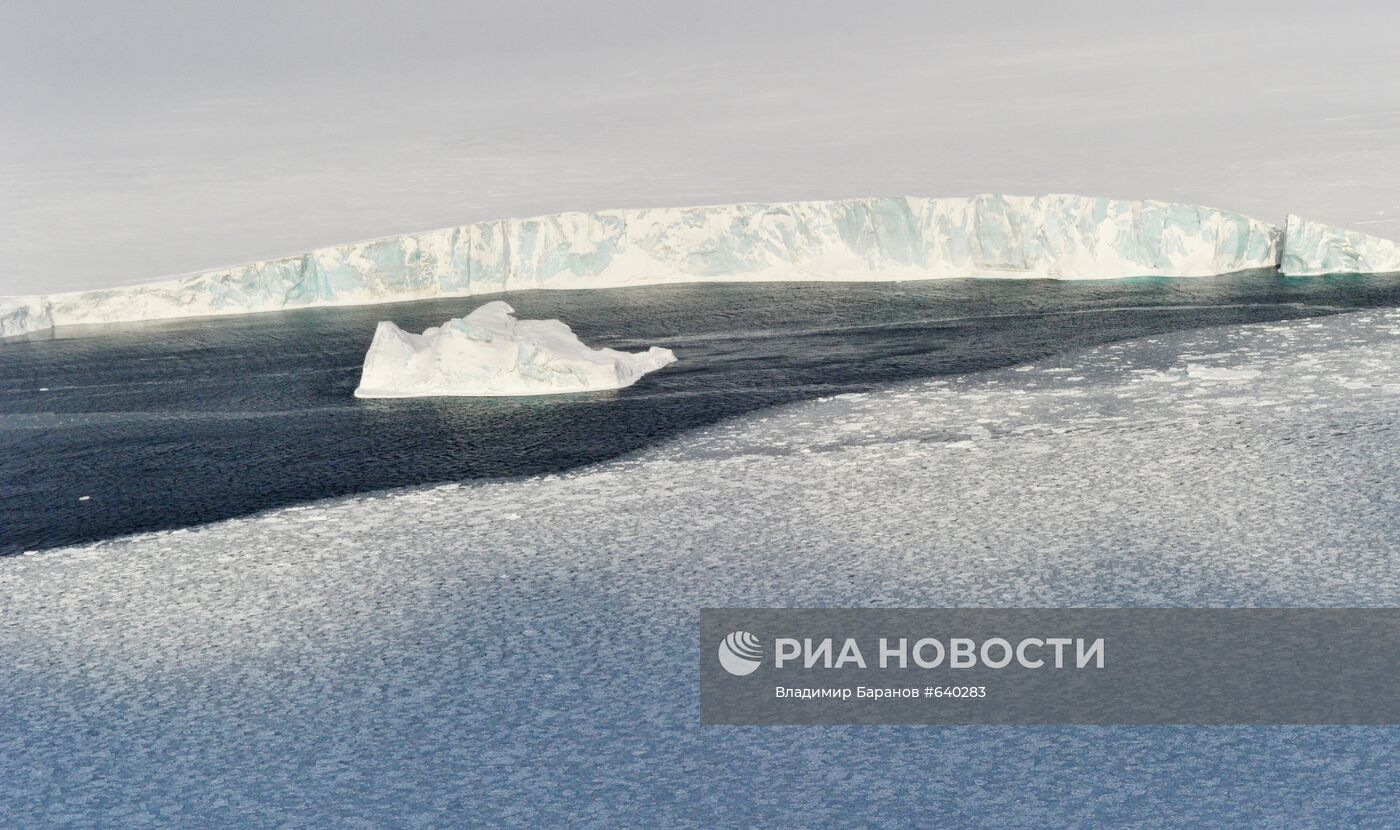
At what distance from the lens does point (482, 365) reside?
33.2 feet

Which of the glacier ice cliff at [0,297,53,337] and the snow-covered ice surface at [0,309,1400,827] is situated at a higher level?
the glacier ice cliff at [0,297,53,337]

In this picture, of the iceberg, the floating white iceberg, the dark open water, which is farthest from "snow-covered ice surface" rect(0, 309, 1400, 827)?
the iceberg

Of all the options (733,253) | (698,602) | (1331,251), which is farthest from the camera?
(733,253)

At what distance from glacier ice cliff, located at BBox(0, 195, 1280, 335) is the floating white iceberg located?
123 inches

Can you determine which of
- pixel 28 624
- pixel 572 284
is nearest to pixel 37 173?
pixel 572 284

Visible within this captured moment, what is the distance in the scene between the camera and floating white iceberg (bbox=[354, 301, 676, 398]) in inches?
399

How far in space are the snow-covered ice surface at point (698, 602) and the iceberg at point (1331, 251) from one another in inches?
121

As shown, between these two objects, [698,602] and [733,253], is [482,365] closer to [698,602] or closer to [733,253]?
[733,253]

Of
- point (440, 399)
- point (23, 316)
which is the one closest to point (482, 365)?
point (440, 399)

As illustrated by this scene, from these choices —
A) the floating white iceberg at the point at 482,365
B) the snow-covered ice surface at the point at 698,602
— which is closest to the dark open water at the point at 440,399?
the floating white iceberg at the point at 482,365

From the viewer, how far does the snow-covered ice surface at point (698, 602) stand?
4766 millimetres

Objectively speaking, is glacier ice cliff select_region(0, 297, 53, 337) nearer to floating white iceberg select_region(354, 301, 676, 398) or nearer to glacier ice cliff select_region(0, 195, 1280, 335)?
glacier ice cliff select_region(0, 195, 1280, 335)

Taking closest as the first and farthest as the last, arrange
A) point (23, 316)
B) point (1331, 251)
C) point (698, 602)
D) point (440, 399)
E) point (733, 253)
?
point (698, 602), point (440, 399), point (1331, 251), point (23, 316), point (733, 253)

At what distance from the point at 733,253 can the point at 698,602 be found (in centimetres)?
774
